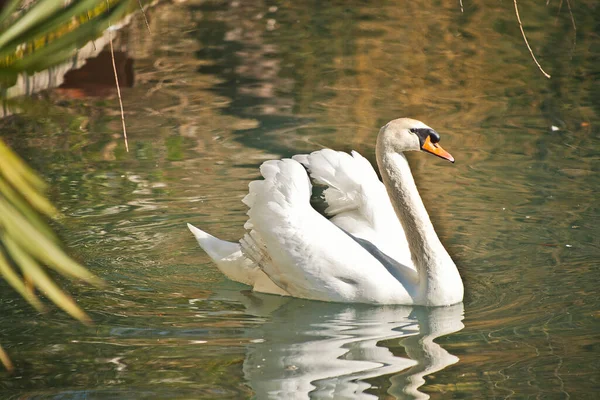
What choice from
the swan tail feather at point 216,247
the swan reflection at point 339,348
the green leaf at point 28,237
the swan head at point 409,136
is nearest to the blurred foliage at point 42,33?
the green leaf at point 28,237

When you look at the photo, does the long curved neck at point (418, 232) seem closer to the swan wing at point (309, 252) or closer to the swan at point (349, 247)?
the swan at point (349, 247)

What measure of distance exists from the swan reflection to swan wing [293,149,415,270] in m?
0.64

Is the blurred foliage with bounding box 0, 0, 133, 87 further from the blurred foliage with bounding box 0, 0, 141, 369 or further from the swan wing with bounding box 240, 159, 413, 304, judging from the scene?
the swan wing with bounding box 240, 159, 413, 304

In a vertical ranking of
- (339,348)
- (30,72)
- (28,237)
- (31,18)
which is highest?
(31,18)

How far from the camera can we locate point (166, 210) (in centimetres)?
776

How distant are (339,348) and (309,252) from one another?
2.41 feet

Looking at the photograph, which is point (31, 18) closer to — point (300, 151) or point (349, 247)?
point (349, 247)

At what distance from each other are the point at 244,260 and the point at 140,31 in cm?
862

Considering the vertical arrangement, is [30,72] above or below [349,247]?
above

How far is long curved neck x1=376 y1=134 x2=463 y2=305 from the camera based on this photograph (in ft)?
19.2

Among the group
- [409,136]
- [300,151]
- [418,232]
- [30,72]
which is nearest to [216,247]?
[418,232]

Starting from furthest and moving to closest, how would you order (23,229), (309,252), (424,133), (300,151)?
1. (300,151)
2. (424,133)
3. (309,252)
4. (23,229)

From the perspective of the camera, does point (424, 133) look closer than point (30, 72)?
No

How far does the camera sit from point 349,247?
19.1ft
